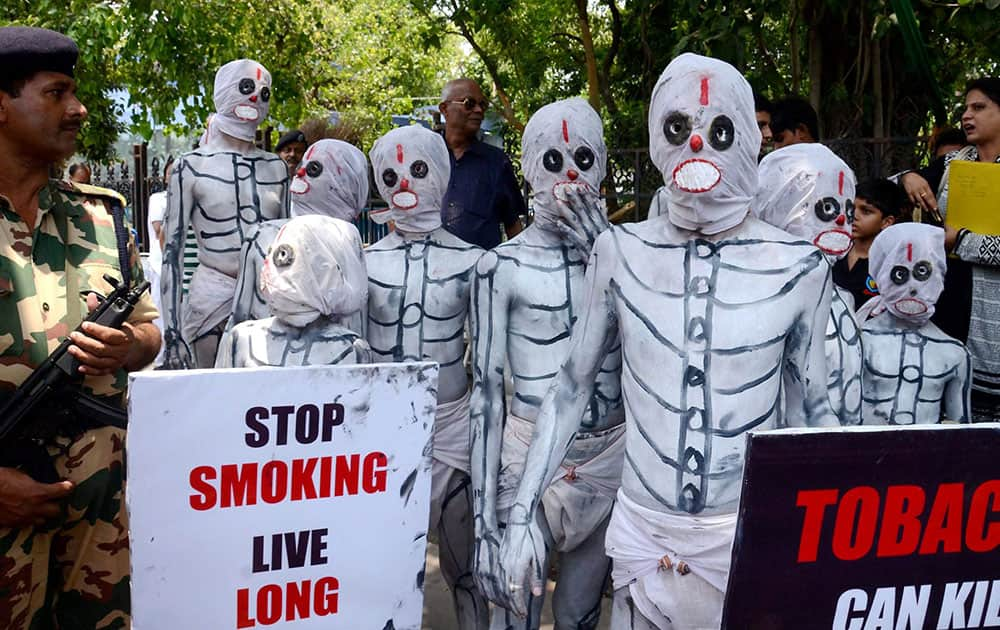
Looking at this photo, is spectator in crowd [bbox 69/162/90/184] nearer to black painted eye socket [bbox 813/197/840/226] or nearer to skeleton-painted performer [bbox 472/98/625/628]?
skeleton-painted performer [bbox 472/98/625/628]

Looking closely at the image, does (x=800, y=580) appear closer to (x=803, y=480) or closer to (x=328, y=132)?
(x=803, y=480)

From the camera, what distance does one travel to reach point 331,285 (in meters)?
3.31

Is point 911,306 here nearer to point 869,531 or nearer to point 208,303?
point 869,531

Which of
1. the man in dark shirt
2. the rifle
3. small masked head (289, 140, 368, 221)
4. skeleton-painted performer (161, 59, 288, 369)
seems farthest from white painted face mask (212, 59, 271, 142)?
the rifle

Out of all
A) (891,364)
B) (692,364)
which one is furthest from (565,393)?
(891,364)

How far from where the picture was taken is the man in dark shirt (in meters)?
5.95

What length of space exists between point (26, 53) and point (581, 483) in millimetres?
2010

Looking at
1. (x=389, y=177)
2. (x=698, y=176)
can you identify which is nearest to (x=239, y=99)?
(x=389, y=177)

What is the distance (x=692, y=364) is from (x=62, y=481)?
5.42 ft

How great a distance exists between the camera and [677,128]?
8.77 ft

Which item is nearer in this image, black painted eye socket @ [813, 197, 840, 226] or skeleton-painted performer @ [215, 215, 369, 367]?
skeleton-painted performer @ [215, 215, 369, 367]

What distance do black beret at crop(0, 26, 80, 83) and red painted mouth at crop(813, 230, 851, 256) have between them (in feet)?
7.84

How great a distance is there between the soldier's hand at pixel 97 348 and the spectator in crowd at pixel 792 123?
12.2ft

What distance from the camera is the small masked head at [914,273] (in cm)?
416
